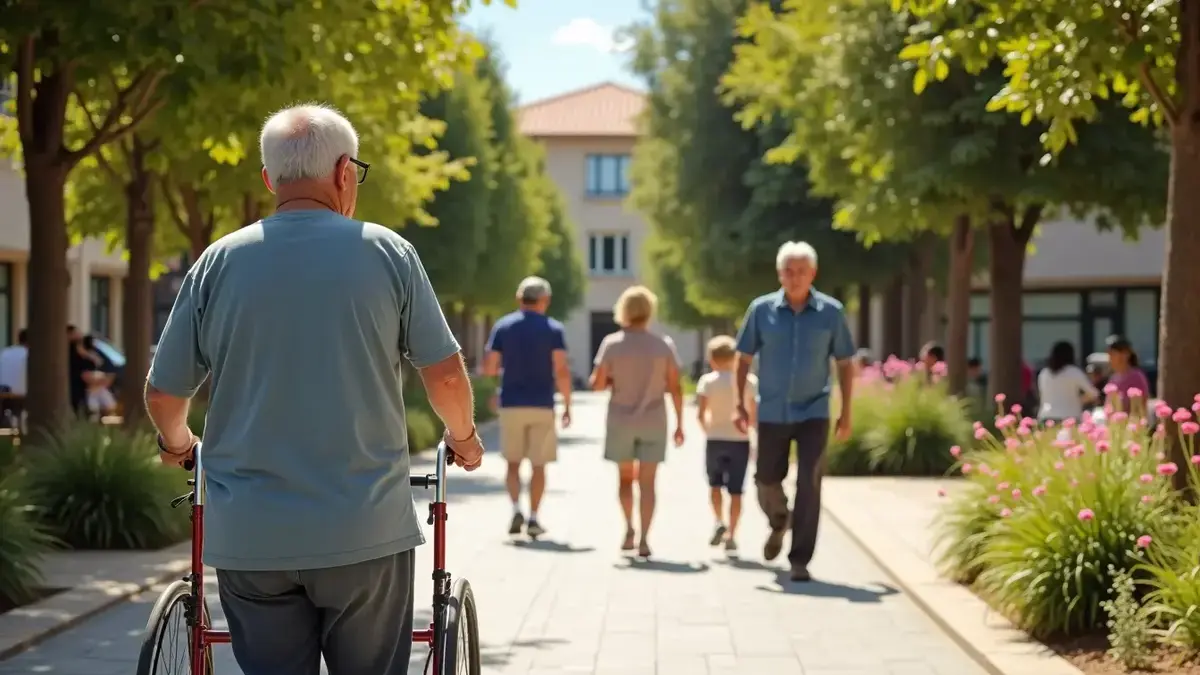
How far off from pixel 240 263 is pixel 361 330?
12.3 inches

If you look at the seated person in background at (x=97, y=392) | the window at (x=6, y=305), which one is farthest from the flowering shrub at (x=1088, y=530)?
the window at (x=6, y=305)

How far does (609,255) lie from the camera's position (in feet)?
272

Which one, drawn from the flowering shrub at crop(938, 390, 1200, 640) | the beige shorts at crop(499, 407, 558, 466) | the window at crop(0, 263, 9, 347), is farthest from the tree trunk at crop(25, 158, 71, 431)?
the window at crop(0, 263, 9, 347)

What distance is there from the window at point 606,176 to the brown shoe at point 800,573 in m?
71.6

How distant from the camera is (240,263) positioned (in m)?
4.22

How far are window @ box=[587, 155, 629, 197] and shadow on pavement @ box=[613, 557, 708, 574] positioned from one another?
7031 cm

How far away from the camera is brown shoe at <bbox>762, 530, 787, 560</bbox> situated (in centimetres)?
1134

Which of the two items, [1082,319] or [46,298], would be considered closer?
[46,298]

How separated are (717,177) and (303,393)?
3045 centimetres

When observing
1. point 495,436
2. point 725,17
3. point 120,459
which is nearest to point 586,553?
point 120,459

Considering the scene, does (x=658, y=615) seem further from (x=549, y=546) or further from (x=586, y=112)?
(x=586, y=112)

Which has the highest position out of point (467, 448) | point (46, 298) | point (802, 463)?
point (46, 298)

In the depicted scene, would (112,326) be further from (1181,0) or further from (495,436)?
(1181,0)

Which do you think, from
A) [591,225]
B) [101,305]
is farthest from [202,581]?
[591,225]
